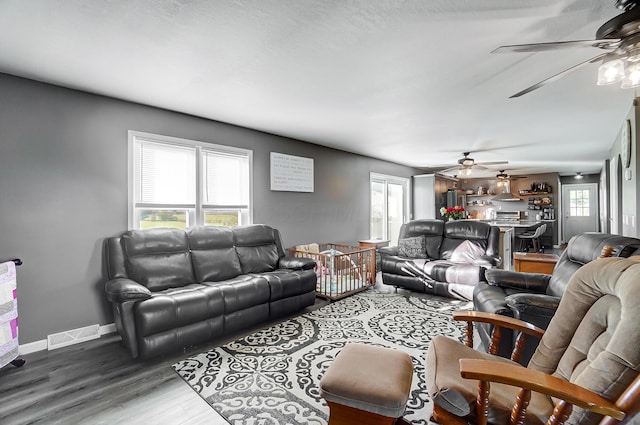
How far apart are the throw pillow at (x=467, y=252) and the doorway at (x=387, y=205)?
8.14ft

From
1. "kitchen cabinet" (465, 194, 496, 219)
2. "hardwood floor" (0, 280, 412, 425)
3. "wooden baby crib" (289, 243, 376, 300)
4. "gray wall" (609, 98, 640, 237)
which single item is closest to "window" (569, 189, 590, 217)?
"kitchen cabinet" (465, 194, 496, 219)

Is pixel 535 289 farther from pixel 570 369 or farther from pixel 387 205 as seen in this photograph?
pixel 387 205

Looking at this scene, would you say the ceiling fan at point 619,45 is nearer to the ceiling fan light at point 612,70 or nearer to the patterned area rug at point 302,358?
the ceiling fan light at point 612,70

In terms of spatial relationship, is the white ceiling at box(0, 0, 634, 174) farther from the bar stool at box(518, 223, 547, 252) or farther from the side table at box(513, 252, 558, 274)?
the bar stool at box(518, 223, 547, 252)

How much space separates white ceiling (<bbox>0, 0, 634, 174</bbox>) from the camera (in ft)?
6.17

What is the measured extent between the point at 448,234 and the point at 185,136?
14.1ft

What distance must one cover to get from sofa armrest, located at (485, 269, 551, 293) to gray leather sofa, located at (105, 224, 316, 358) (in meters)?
2.07

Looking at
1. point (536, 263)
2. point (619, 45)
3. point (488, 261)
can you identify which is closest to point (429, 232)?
point (488, 261)

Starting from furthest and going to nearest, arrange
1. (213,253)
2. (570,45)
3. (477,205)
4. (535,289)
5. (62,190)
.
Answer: (477,205), (213,253), (62,190), (535,289), (570,45)

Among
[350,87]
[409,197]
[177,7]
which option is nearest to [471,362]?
[177,7]

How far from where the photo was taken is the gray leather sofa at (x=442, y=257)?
168 inches

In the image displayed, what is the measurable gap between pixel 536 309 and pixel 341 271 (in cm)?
265

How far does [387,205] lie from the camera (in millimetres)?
7785

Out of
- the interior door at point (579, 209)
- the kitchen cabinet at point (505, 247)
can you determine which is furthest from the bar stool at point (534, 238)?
the kitchen cabinet at point (505, 247)
